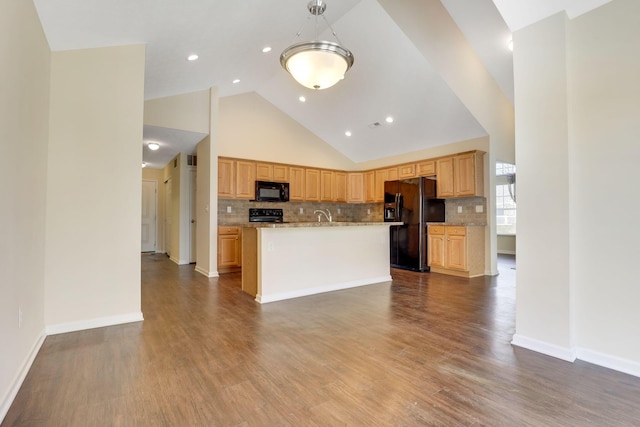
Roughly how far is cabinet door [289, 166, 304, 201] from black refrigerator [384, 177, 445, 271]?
2024mm

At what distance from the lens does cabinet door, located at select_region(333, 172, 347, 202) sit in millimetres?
7586

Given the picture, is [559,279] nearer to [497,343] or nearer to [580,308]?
[580,308]

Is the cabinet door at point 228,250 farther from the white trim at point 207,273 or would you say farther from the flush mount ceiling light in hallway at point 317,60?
the flush mount ceiling light in hallway at point 317,60

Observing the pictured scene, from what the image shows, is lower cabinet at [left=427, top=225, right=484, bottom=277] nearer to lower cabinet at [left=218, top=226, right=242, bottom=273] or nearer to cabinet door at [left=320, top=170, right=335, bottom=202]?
cabinet door at [left=320, top=170, right=335, bottom=202]

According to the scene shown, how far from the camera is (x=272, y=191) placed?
257 inches

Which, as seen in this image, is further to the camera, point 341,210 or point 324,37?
point 341,210

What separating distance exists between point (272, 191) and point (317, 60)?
397 centimetres

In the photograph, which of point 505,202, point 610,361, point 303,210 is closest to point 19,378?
point 610,361

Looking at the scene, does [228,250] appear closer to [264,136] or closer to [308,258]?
[308,258]

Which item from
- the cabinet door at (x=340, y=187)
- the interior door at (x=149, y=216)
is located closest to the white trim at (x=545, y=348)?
the cabinet door at (x=340, y=187)

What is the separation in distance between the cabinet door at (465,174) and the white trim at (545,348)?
11.2ft

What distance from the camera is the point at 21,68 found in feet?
6.33

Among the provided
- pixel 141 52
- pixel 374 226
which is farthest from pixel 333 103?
pixel 141 52

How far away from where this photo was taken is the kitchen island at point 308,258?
3791mm
